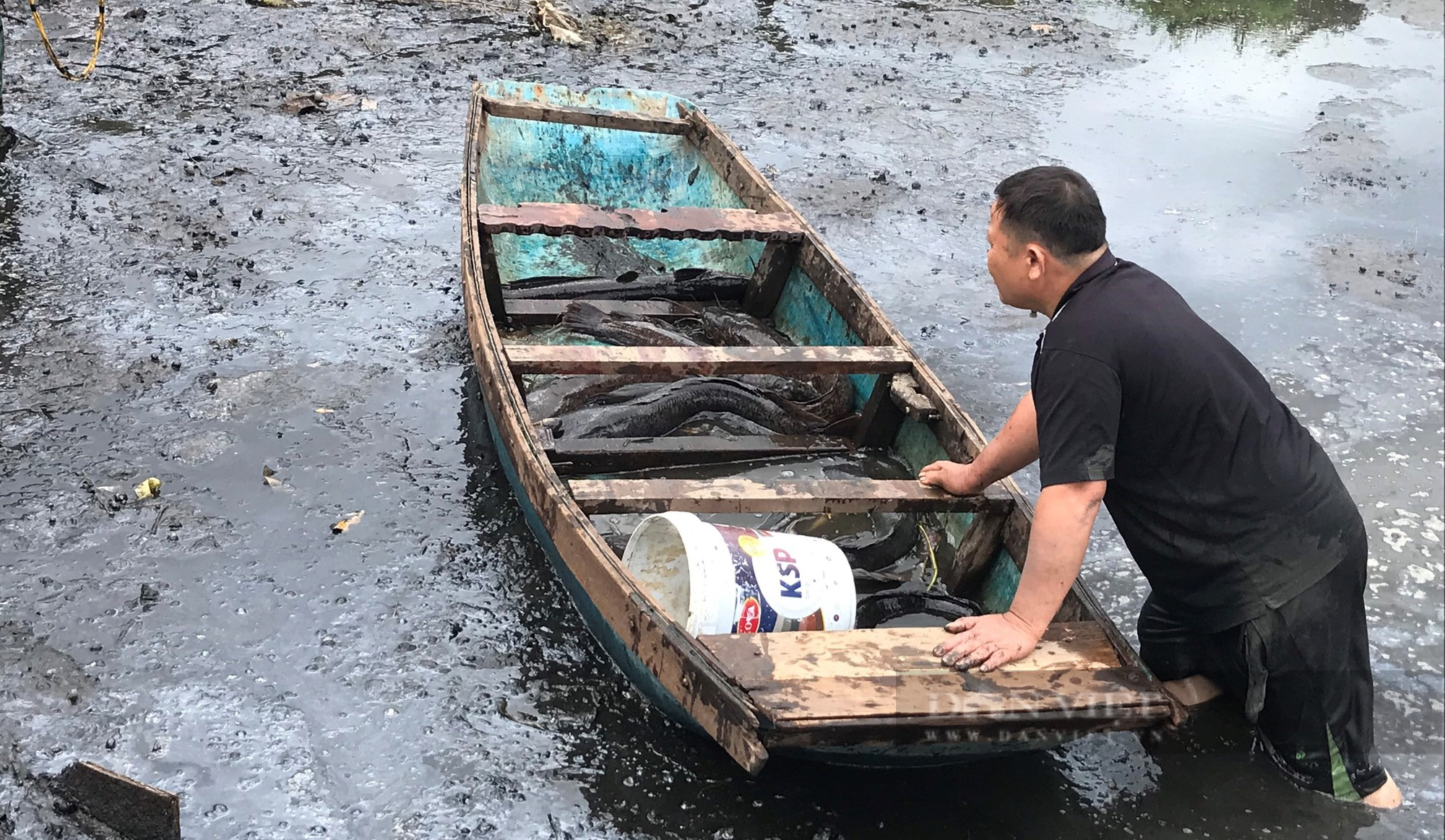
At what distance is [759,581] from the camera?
9.63 feet

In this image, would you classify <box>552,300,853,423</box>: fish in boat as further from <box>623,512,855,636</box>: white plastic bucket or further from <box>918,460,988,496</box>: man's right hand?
<box>623,512,855,636</box>: white plastic bucket

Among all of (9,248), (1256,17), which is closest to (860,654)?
(9,248)

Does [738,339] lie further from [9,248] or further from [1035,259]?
[9,248]

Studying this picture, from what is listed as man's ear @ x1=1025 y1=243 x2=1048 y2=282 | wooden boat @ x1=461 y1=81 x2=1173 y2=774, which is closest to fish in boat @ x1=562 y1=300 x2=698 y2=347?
wooden boat @ x1=461 y1=81 x2=1173 y2=774

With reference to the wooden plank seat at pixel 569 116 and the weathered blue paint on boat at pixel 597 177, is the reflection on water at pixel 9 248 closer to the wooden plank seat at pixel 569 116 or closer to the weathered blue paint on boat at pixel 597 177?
the weathered blue paint on boat at pixel 597 177

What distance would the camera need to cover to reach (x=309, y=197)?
6.73 m

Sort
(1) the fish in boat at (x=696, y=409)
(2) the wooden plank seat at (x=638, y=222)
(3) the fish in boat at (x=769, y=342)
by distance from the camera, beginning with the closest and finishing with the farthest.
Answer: (1) the fish in boat at (x=696, y=409)
(3) the fish in boat at (x=769, y=342)
(2) the wooden plank seat at (x=638, y=222)

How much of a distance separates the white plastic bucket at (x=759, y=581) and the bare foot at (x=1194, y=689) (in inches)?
43.9

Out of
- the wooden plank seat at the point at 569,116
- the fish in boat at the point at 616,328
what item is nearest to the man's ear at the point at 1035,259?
the fish in boat at the point at 616,328

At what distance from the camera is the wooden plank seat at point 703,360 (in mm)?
3861

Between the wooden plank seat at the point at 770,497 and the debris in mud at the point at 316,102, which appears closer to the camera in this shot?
the wooden plank seat at the point at 770,497

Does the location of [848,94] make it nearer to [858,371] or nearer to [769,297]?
[769,297]

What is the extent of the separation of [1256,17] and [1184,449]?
41.5ft

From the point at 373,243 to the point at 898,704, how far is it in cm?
492
